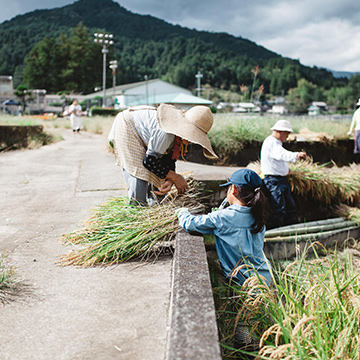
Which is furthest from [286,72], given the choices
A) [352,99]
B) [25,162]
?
[25,162]

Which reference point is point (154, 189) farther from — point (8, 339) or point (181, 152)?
point (8, 339)

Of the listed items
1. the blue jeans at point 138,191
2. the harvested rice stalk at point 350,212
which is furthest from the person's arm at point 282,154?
the blue jeans at point 138,191

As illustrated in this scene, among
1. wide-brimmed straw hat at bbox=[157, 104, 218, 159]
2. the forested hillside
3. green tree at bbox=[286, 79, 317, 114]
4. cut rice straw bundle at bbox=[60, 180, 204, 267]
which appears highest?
the forested hillside

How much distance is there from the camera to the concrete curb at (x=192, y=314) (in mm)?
1548

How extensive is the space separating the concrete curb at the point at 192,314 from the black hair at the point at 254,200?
0.55m

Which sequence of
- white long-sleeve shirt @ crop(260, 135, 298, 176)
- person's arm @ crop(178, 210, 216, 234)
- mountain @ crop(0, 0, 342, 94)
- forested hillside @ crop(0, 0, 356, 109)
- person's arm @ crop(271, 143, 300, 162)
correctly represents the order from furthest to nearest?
mountain @ crop(0, 0, 342, 94), forested hillside @ crop(0, 0, 356, 109), white long-sleeve shirt @ crop(260, 135, 298, 176), person's arm @ crop(271, 143, 300, 162), person's arm @ crop(178, 210, 216, 234)

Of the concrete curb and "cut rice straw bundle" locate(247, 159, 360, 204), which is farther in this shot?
"cut rice straw bundle" locate(247, 159, 360, 204)

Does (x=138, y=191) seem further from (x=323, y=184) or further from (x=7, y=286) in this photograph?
(x=323, y=184)

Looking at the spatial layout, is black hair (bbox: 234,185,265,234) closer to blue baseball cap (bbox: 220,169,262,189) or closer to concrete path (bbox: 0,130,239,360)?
blue baseball cap (bbox: 220,169,262,189)

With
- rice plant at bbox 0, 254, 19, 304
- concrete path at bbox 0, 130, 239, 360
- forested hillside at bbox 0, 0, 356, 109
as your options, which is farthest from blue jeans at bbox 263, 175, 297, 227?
forested hillside at bbox 0, 0, 356, 109

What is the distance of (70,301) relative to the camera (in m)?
2.46

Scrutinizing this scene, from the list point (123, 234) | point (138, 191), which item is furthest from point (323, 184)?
point (123, 234)

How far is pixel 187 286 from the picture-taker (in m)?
2.13

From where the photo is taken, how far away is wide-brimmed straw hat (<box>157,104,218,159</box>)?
3256 millimetres
